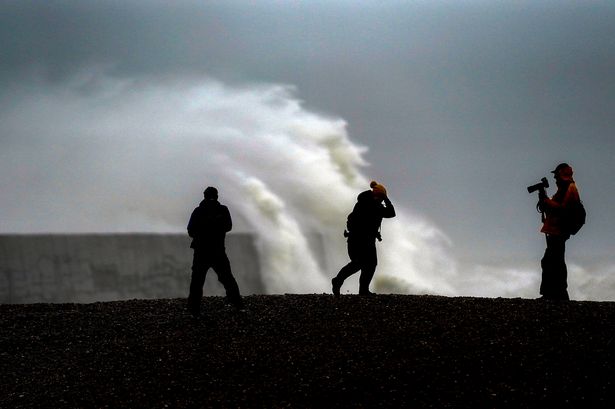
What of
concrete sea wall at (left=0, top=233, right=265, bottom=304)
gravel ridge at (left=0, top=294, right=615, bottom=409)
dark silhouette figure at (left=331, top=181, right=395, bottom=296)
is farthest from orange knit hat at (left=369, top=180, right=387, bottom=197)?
concrete sea wall at (left=0, top=233, right=265, bottom=304)

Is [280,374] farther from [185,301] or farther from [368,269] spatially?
[185,301]

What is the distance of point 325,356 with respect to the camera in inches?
518

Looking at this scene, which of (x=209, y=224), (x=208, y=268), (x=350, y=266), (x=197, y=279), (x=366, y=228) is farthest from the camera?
(x=350, y=266)

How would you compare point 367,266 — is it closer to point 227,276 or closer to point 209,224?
point 227,276

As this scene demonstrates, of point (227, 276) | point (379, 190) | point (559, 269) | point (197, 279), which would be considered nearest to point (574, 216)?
point (559, 269)

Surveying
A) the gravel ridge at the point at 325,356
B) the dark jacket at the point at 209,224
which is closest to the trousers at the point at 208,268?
the dark jacket at the point at 209,224

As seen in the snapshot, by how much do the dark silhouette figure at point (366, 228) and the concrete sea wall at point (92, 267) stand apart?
276 inches

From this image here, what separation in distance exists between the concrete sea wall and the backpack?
33.8 feet

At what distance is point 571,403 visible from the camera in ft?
37.2

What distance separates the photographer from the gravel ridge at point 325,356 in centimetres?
1184

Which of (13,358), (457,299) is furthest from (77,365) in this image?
(457,299)

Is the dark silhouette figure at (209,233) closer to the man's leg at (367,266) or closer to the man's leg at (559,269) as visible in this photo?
the man's leg at (367,266)

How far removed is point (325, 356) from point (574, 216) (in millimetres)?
5135

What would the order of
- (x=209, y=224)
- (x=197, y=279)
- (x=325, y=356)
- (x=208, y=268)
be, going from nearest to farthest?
(x=325, y=356)
(x=209, y=224)
(x=208, y=268)
(x=197, y=279)
